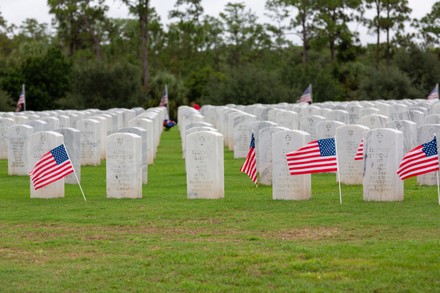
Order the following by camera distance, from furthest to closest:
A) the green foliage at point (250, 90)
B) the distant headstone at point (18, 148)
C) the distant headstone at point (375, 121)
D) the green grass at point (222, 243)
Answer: the green foliage at point (250, 90), the distant headstone at point (375, 121), the distant headstone at point (18, 148), the green grass at point (222, 243)

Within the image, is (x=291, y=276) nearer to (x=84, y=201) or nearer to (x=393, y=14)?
(x=84, y=201)

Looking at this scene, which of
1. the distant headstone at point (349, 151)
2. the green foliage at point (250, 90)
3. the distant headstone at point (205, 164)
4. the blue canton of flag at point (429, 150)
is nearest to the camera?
the blue canton of flag at point (429, 150)

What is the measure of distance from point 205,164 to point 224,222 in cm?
279

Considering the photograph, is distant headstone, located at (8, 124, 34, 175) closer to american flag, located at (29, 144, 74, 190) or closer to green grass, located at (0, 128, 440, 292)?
green grass, located at (0, 128, 440, 292)

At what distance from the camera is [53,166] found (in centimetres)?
1697

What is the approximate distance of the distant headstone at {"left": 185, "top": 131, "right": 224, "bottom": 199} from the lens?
16.8 meters

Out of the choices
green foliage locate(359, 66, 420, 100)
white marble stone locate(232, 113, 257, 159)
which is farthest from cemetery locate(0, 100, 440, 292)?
green foliage locate(359, 66, 420, 100)

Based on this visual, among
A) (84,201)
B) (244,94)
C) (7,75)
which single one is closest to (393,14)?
(244,94)

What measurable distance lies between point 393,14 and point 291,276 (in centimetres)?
7045

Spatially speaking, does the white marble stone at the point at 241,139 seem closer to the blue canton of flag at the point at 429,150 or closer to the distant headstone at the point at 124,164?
the distant headstone at the point at 124,164

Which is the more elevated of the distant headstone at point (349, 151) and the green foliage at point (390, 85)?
the green foliage at point (390, 85)

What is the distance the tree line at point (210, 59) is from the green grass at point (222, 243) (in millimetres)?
40620

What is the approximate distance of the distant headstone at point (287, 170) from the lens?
53.4 feet

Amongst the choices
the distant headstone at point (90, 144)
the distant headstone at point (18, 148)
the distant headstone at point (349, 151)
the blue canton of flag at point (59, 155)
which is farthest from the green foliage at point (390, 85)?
the blue canton of flag at point (59, 155)
